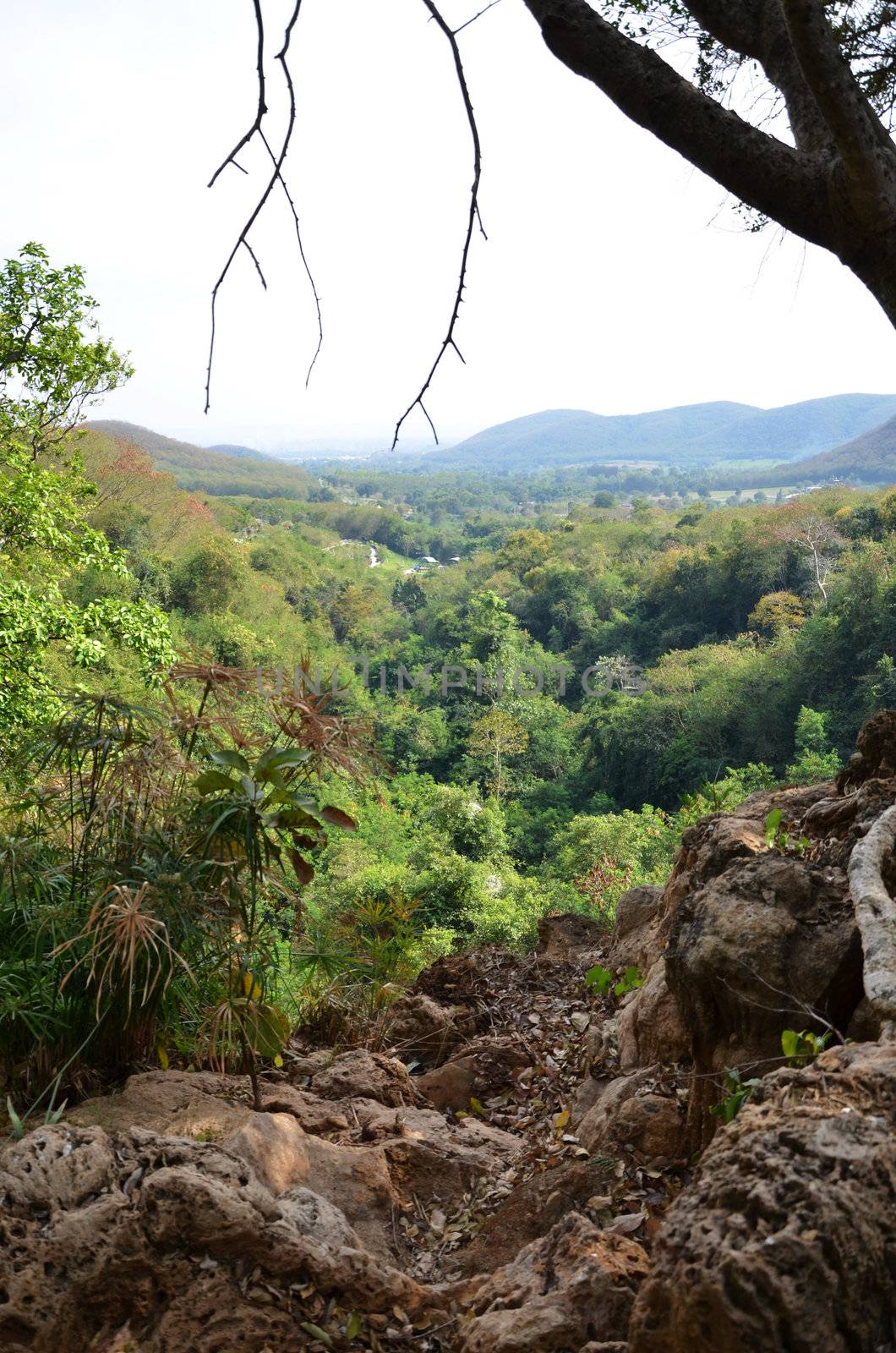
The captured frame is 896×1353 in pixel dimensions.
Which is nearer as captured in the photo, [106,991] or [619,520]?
[106,991]

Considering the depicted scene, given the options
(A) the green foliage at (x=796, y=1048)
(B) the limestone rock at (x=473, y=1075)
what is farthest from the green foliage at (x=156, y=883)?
(A) the green foliage at (x=796, y=1048)

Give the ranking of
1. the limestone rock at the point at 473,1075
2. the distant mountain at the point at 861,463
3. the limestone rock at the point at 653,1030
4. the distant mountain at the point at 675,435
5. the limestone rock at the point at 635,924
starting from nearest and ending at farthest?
1. the limestone rock at the point at 653,1030
2. the limestone rock at the point at 473,1075
3. the limestone rock at the point at 635,924
4. the distant mountain at the point at 861,463
5. the distant mountain at the point at 675,435

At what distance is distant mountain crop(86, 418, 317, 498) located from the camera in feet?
238

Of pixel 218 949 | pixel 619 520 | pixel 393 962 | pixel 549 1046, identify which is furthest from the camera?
pixel 619 520

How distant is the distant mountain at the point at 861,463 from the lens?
69500 millimetres

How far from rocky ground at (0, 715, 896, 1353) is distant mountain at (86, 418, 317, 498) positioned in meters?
67.1

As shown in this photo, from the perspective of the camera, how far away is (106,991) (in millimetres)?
1897

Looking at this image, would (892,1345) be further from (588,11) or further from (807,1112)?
(588,11)

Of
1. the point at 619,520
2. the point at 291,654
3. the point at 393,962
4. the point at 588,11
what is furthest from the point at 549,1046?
the point at 619,520

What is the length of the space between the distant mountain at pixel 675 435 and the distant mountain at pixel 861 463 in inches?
1451

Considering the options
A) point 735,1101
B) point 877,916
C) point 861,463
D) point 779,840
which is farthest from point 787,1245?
point 861,463

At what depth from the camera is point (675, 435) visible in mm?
150500

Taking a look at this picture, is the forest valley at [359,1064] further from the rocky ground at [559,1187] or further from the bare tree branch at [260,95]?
the bare tree branch at [260,95]

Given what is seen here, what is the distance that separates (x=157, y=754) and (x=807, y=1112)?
1541 mm
